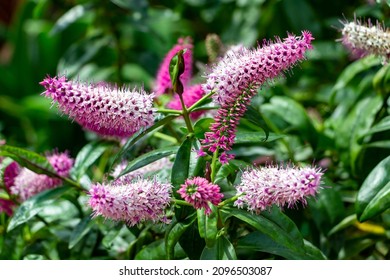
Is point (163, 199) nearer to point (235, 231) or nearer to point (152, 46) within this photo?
point (235, 231)

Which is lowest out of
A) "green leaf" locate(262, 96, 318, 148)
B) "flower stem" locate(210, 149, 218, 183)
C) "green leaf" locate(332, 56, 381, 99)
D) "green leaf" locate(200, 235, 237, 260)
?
"green leaf" locate(200, 235, 237, 260)

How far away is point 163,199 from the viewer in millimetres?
1218

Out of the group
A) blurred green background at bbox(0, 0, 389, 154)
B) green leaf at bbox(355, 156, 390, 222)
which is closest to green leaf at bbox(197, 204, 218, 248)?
green leaf at bbox(355, 156, 390, 222)

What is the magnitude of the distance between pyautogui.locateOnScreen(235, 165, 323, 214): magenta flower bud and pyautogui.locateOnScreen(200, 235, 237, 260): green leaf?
81 mm

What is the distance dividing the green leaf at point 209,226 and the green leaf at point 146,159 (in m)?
0.16

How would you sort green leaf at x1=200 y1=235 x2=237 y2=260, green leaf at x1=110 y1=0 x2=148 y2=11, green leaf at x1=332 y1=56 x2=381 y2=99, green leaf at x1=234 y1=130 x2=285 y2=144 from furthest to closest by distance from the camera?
green leaf at x1=110 y1=0 x2=148 y2=11 → green leaf at x1=332 y1=56 x2=381 y2=99 → green leaf at x1=234 y1=130 x2=285 y2=144 → green leaf at x1=200 y1=235 x2=237 y2=260

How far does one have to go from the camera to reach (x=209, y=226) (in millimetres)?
1212

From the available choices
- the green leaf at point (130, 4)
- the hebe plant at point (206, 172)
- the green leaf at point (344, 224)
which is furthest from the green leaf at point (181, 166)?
the green leaf at point (130, 4)

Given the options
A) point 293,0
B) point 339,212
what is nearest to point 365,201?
point 339,212

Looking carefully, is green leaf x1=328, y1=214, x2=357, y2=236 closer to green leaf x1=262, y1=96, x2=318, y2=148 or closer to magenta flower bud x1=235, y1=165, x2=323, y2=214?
green leaf x1=262, y1=96, x2=318, y2=148

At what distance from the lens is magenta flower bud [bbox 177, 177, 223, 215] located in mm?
1154

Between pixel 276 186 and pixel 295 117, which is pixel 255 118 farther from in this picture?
pixel 295 117

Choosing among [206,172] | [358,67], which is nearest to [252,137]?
[206,172]
